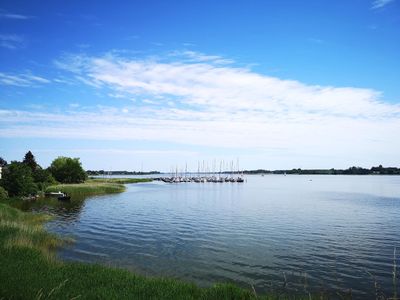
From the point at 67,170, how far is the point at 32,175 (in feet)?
91.7

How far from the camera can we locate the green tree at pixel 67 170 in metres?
135

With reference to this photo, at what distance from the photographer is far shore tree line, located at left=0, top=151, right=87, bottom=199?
82000mm

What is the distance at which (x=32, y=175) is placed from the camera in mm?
107062

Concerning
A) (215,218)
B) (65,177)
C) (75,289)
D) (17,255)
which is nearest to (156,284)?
(75,289)

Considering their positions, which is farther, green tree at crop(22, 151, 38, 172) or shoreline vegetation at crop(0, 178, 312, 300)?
green tree at crop(22, 151, 38, 172)

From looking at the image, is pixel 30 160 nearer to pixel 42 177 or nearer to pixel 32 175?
pixel 42 177

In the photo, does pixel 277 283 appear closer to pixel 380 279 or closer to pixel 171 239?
pixel 380 279

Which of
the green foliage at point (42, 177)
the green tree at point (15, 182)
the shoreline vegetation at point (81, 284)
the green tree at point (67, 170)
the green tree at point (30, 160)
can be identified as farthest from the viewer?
the green tree at point (67, 170)

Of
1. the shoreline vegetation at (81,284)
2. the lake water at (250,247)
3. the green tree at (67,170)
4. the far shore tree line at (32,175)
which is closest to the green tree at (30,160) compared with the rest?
the far shore tree line at (32,175)

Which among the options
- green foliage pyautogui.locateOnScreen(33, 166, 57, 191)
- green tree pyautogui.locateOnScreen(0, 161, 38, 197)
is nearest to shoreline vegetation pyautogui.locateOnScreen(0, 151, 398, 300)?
green tree pyautogui.locateOnScreen(0, 161, 38, 197)

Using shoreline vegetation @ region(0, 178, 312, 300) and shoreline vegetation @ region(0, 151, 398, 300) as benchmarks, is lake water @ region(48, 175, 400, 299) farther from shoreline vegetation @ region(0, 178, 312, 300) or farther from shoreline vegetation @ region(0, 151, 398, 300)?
shoreline vegetation @ region(0, 178, 312, 300)

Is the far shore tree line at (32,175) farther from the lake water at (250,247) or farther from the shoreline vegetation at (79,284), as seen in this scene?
the shoreline vegetation at (79,284)

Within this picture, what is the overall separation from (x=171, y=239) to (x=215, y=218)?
1809 centimetres

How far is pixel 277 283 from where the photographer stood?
914 inches
